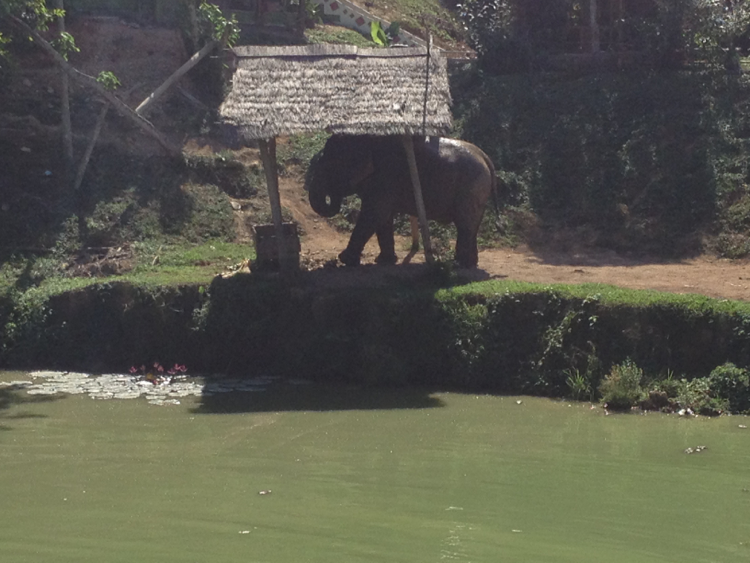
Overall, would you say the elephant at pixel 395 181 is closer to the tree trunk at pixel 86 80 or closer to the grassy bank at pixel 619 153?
the grassy bank at pixel 619 153

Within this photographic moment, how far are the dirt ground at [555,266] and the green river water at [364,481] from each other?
2.47 meters

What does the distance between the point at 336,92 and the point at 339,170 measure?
5.05 feet

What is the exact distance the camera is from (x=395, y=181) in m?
14.8

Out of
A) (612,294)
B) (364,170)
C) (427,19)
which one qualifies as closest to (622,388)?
(612,294)

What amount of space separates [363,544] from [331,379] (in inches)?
238

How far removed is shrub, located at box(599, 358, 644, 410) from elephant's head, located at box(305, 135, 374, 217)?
472cm

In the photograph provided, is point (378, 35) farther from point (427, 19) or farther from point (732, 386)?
point (732, 386)

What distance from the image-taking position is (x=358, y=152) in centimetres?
1484

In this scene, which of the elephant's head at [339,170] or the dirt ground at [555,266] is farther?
the elephant's head at [339,170]

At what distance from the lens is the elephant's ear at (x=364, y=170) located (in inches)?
583

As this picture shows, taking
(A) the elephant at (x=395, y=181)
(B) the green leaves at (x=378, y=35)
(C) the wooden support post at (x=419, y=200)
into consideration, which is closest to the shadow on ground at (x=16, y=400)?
(A) the elephant at (x=395, y=181)

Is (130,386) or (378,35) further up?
(378,35)

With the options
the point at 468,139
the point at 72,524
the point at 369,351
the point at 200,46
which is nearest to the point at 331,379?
the point at 369,351

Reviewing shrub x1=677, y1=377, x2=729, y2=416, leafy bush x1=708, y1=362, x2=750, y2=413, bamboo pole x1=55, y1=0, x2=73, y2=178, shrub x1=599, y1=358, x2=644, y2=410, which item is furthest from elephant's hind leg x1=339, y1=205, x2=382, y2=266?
bamboo pole x1=55, y1=0, x2=73, y2=178
